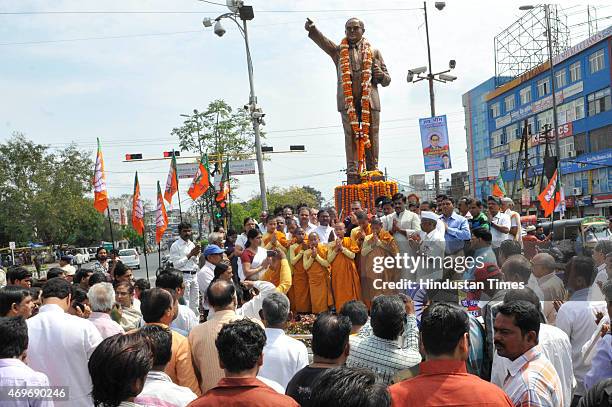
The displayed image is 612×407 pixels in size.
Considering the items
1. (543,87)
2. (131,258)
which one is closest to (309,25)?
(131,258)

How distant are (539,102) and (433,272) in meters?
47.0

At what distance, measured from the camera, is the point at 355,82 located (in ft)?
41.0

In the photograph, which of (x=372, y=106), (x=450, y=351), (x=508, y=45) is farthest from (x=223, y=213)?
(x=508, y=45)

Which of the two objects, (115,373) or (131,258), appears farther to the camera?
(131,258)

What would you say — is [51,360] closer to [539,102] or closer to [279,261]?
[279,261]

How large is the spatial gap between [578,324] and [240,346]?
2.60 m

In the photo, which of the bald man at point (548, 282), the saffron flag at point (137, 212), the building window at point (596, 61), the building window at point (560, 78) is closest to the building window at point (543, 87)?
the building window at point (560, 78)

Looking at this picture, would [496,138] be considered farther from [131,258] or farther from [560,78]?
[131,258]

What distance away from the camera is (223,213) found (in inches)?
870

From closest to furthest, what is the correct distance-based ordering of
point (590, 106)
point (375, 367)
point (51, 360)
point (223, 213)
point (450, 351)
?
point (450, 351) → point (375, 367) → point (51, 360) → point (223, 213) → point (590, 106)

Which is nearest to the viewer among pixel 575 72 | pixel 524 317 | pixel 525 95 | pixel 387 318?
pixel 524 317

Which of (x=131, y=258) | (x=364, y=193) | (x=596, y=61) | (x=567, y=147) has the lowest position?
(x=131, y=258)

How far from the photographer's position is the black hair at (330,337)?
123 inches

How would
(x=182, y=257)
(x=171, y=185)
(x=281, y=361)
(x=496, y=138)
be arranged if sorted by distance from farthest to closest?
(x=496, y=138) → (x=171, y=185) → (x=182, y=257) → (x=281, y=361)
